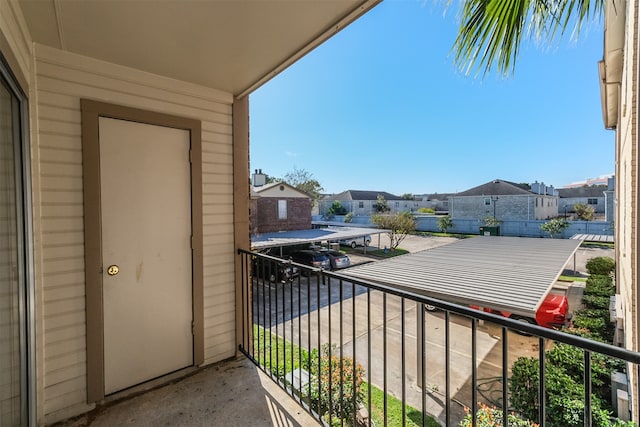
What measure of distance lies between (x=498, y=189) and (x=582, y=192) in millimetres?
15018

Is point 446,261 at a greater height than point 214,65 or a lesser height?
lesser

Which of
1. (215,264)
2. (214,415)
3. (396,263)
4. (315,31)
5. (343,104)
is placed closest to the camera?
(315,31)

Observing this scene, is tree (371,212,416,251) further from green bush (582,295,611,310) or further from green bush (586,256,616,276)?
green bush (582,295,611,310)

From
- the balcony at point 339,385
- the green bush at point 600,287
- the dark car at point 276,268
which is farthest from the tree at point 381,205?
the dark car at point 276,268

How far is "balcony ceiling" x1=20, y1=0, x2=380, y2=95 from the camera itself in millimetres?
1434

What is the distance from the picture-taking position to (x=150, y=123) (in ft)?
7.22

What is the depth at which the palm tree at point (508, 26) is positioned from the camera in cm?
127

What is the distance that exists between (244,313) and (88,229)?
1.39 meters

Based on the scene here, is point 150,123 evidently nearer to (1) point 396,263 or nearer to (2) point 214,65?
(2) point 214,65

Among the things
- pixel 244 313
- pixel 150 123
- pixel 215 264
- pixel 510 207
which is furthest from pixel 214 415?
pixel 510 207

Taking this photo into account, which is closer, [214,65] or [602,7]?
[602,7]

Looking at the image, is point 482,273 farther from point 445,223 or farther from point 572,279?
point 445,223

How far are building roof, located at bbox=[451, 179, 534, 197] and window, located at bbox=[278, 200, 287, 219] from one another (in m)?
22.0

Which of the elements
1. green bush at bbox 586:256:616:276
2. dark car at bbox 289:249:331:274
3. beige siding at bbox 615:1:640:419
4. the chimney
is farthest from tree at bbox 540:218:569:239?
beige siding at bbox 615:1:640:419
